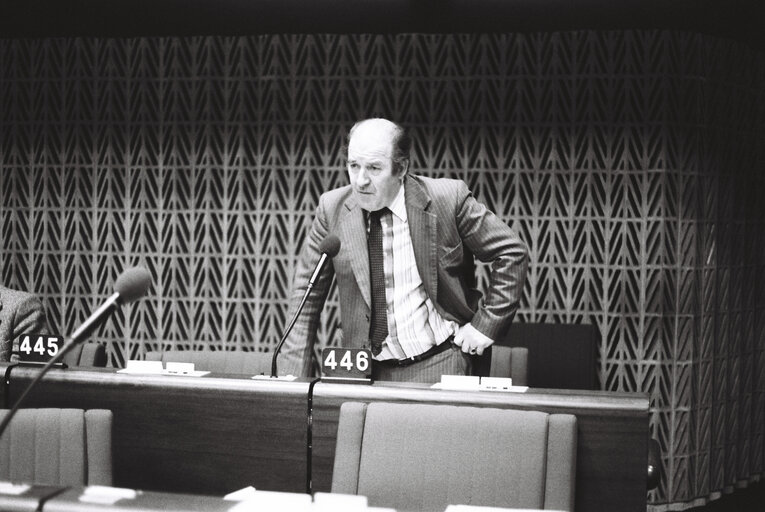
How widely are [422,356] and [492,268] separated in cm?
38

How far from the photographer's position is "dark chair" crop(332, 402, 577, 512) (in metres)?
2.04

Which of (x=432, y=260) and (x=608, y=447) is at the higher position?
(x=432, y=260)

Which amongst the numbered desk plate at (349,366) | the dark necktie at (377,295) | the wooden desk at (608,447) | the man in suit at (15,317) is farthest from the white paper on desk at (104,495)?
the man in suit at (15,317)

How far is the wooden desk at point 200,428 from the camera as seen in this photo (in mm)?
2406

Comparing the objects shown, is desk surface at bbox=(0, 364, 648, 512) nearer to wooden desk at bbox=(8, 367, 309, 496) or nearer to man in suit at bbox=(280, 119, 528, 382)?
wooden desk at bbox=(8, 367, 309, 496)

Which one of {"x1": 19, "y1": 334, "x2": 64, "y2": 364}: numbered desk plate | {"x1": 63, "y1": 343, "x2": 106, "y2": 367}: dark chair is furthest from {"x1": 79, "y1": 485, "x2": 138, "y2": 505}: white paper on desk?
{"x1": 63, "y1": 343, "x2": 106, "y2": 367}: dark chair

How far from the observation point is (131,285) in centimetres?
175

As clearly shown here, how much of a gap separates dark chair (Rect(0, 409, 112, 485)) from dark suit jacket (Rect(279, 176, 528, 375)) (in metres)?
0.84

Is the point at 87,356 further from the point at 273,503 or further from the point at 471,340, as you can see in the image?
the point at 273,503

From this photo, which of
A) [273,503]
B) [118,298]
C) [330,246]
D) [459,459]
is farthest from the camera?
[330,246]

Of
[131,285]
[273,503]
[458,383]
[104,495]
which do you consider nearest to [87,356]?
[458,383]

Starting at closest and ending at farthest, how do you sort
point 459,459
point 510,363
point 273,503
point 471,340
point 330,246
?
1. point 273,503
2. point 459,459
3. point 330,246
4. point 471,340
5. point 510,363

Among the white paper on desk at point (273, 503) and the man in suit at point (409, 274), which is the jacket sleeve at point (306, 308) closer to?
the man in suit at point (409, 274)

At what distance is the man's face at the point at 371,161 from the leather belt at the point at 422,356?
0.53 m
